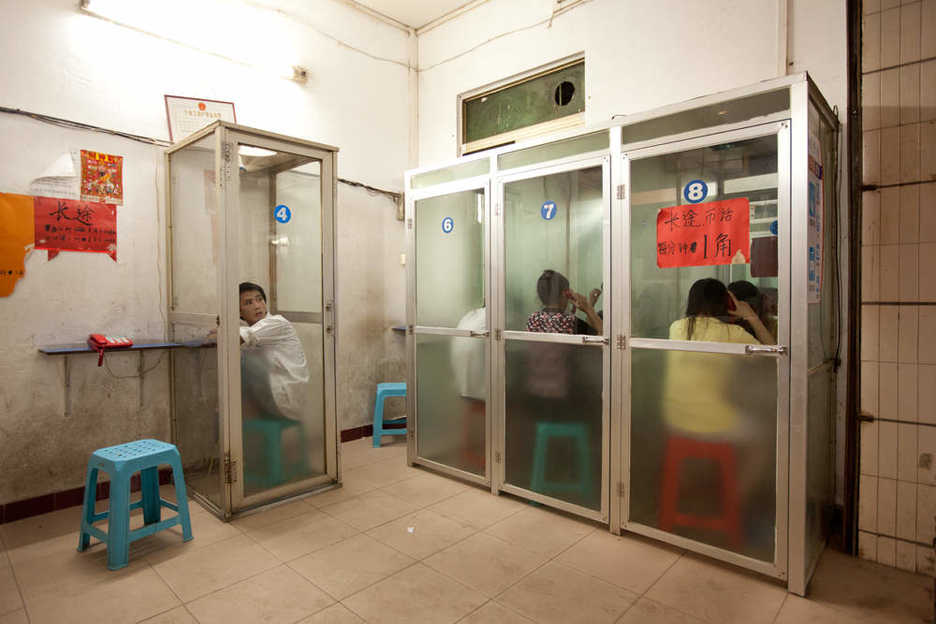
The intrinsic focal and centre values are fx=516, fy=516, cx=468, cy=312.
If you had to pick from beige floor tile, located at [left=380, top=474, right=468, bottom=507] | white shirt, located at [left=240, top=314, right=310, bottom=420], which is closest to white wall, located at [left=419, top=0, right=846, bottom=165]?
white shirt, located at [left=240, top=314, right=310, bottom=420]

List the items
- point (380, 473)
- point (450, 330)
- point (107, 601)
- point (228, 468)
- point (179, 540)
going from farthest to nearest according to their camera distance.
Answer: point (380, 473) → point (450, 330) → point (228, 468) → point (179, 540) → point (107, 601)

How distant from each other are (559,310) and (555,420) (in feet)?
2.12

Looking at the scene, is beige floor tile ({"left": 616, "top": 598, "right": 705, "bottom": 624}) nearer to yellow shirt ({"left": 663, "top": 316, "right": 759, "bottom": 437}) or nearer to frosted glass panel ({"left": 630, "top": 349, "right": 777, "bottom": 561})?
frosted glass panel ({"left": 630, "top": 349, "right": 777, "bottom": 561})

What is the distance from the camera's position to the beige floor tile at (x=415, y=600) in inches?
81.7

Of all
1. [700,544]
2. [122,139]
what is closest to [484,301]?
[700,544]

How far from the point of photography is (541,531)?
2822mm

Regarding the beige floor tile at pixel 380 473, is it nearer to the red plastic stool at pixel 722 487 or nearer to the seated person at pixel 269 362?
the seated person at pixel 269 362

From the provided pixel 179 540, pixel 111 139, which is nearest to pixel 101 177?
pixel 111 139

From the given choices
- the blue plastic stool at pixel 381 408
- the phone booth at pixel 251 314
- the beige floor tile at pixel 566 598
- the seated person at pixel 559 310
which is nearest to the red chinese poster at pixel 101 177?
the phone booth at pixel 251 314

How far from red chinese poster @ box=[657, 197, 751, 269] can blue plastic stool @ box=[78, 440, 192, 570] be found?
273 centimetres

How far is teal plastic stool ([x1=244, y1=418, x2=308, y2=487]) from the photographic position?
3.08 meters

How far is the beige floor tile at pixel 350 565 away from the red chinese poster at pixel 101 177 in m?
2.48

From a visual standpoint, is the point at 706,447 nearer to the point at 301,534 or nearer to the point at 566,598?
the point at 566,598

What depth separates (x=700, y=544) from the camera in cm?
248
